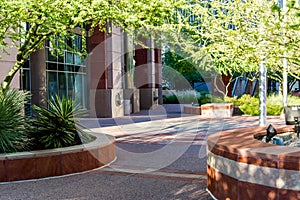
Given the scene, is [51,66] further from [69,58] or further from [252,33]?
[252,33]

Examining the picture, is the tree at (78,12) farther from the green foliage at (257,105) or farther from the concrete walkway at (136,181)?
the green foliage at (257,105)

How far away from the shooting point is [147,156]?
996cm

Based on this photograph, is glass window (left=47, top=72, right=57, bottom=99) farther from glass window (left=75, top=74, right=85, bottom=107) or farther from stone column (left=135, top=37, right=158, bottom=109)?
stone column (left=135, top=37, right=158, bottom=109)

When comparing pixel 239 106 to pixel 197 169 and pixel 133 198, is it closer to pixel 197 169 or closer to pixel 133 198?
pixel 197 169

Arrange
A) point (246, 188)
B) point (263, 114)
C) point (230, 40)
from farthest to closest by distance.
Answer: point (263, 114) → point (230, 40) → point (246, 188)

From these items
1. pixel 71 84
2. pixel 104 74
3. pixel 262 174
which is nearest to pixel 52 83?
pixel 71 84

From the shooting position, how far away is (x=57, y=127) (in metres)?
8.61

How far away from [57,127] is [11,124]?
0.93 meters

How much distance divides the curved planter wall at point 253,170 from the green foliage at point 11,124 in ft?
13.4

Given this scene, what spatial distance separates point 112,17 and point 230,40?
3176 millimetres

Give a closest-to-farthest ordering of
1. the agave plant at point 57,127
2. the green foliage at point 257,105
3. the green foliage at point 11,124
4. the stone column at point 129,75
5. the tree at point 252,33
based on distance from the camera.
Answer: the tree at point 252,33 < the green foliage at point 11,124 < the agave plant at point 57,127 < the green foliage at point 257,105 < the stone column at point 129,75

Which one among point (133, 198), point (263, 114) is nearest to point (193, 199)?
point (133, 198)

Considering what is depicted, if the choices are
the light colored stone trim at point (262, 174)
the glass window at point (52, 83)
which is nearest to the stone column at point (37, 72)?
the glass window at point (52, 83)

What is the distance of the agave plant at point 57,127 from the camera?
8336 millimetres
